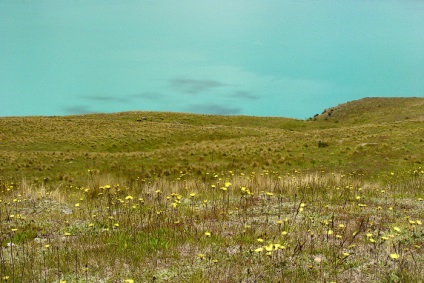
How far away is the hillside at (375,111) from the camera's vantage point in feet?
245

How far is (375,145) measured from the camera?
30797mm

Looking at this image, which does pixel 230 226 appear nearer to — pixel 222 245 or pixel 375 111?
pixel 222 245

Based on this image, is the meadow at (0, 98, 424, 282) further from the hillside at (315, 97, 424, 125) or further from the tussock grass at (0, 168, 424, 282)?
the hillside at (315, 97, 424, 125)

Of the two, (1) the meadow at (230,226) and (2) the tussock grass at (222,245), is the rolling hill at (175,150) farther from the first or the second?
(2) the tussock grass at (222,245)

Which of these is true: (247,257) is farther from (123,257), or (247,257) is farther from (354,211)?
(354,211)

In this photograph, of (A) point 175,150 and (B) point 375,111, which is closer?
(A) point 175,150

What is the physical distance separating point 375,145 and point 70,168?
25.1m

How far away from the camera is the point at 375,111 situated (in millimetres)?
84750

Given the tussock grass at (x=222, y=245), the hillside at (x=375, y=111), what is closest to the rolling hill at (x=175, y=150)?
the tussock grass at (x=222, y=245)

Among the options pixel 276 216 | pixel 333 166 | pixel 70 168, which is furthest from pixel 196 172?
pixel 276 216

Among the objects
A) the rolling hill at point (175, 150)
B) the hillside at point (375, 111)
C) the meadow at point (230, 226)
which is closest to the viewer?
the meadow at point (230, 226)

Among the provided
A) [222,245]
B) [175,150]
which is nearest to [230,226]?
[222,245]

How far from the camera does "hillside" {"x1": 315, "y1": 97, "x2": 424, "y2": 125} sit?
2940 inches

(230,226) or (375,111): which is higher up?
(375,111)
